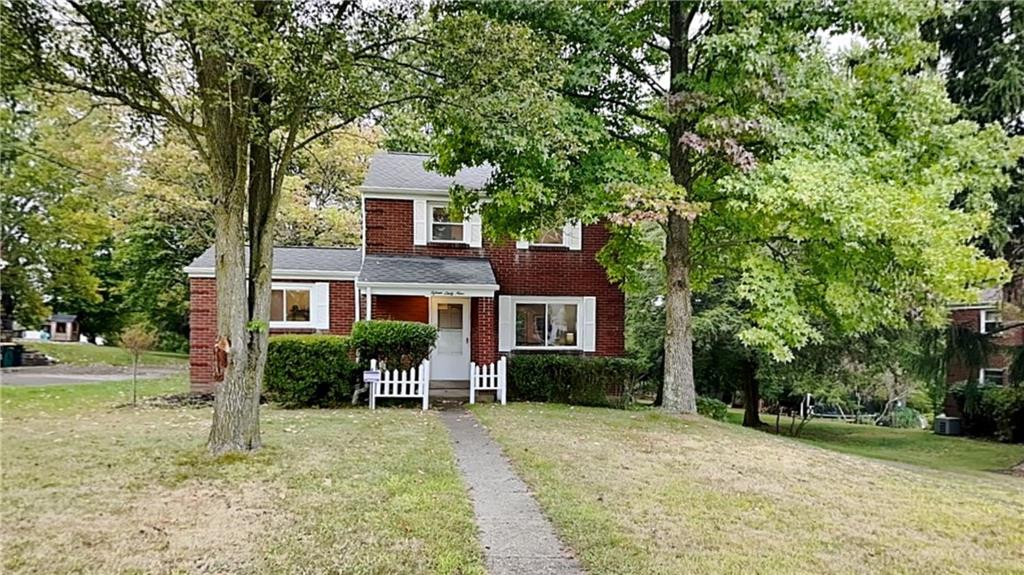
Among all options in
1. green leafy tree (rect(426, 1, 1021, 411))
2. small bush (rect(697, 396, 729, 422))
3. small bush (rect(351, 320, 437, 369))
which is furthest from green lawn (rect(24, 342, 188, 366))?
small bush (rect(697, 396, 729, 422))

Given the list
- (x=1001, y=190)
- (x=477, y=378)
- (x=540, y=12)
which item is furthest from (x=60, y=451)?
(x=1001, y=190)

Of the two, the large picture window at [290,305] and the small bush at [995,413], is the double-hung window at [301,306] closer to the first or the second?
the large picture window at [290,305]

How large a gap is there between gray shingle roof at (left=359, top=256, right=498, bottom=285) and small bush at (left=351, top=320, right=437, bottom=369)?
154 cm

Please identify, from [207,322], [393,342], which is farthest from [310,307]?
[393,342]

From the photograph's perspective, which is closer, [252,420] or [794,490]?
[794,490]

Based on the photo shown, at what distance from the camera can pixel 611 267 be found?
46.7 ft

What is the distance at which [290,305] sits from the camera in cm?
1502

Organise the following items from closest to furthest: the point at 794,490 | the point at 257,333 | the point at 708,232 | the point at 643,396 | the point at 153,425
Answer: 1. the point at 794,490
2. the point at 257,333
3. the point at 153,425
4. the point at 708,232
5. the point at 643,396

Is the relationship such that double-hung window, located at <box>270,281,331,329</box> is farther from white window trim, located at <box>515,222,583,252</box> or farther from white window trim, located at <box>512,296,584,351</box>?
white window trim, located at <box>515,222,583,252</box>

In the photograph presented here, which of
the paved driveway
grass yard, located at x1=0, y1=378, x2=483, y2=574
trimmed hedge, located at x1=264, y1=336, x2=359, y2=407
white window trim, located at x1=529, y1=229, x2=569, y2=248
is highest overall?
white window trim, located at x1=529, y1=229, x2=569, y2=248

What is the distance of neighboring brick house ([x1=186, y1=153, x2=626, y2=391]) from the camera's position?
1459 cm

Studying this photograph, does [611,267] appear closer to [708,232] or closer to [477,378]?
[708,232]

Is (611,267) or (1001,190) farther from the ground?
(1001,190)

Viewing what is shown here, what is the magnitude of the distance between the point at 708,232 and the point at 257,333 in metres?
9.22
